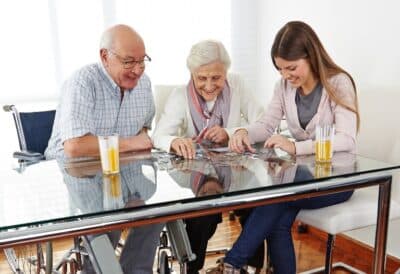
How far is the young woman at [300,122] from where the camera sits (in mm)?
1656

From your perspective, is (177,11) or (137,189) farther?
(177,11)

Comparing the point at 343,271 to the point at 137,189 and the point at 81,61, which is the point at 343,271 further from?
the point at 81,61

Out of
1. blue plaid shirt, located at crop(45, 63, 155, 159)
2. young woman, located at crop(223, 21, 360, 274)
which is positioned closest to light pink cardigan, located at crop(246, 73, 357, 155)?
young woman, located at crop(223, 21, 360, 274)

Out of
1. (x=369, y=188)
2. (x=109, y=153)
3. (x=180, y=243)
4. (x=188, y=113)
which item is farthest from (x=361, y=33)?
(x=109, y=153)

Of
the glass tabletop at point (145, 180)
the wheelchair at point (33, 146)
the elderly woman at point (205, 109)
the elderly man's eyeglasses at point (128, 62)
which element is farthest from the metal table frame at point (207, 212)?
the wheelchair at point (33, 146)

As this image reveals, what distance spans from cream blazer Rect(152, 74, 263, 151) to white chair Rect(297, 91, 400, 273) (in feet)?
1.64

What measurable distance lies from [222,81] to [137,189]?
0.90m

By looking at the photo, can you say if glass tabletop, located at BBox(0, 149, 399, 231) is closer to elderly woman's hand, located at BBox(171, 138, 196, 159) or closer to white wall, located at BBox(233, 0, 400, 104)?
elderly woman's hand, located at BBox(171, 138, 196, 159)

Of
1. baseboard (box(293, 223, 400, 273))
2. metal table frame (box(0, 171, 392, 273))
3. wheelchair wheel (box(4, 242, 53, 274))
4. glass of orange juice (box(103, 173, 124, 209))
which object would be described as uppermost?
glass of orange juice (box(103, 173, 124, 209))

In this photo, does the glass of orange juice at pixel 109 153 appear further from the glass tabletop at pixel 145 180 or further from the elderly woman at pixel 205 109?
the elderly woman at pixel 205 109

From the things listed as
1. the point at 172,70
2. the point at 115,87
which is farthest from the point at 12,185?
the point at 172,70

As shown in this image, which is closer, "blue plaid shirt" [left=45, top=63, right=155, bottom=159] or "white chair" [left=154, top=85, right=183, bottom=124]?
"blue plaid shirt" [left=45, top=63, right=155, bottom=159]

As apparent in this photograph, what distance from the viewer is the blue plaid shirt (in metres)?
1.74

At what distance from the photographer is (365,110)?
2.20 m
